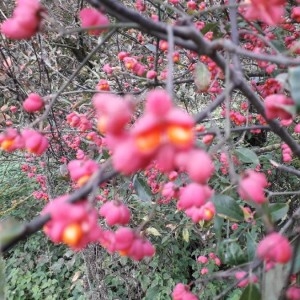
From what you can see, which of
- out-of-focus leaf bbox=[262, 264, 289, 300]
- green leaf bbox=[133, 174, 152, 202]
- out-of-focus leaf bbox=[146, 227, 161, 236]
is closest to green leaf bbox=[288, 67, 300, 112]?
out-of-focus leaf bbox=[262, 264, 289, 300]

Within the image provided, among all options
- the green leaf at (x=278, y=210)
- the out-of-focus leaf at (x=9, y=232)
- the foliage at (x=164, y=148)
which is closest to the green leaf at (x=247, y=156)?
the foliage at (x=164, y=148)

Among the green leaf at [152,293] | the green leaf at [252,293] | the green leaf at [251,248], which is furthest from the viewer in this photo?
the green leaf at [152,293]

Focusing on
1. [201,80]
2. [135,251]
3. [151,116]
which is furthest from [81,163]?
[201,80]

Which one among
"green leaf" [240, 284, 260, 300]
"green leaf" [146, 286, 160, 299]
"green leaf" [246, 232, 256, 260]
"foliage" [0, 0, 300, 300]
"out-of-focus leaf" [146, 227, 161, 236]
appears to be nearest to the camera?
"foliage" [0, 0, 300, 300]

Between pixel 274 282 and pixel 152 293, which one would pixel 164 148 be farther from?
pixel 152 293

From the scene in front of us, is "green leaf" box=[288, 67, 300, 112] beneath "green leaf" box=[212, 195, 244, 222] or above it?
above

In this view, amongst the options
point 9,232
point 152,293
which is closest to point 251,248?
point 9,232

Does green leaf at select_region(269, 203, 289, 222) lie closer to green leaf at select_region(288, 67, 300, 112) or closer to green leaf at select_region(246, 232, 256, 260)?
green leaf at select_region(246, 232, 256, 260)

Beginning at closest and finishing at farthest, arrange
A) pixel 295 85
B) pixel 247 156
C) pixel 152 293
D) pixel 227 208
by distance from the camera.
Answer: pixel 295 85 < pixel 227 208 < pixel 247 156 < pixel 152 293

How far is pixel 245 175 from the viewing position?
564 millimetres

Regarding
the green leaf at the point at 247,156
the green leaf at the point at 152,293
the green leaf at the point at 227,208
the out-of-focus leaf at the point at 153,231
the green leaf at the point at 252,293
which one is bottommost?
the green leaf at the point at 152,293

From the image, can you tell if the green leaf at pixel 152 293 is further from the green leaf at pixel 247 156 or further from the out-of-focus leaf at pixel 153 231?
the green leaf at pixel 247 156

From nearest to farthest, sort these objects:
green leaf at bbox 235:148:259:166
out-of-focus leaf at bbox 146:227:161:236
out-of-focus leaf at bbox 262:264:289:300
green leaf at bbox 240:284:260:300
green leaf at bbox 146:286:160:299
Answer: out-of-focus leaf at bbox 262:264:289:300, green leaf at bbox 240:284:260:300, green leaf at bbox 235:148:259:166, out-of-focus leaf at bbox 146:227:161:236, green leaf at bbox 146:286:160:299

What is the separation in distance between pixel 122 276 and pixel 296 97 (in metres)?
2.49
